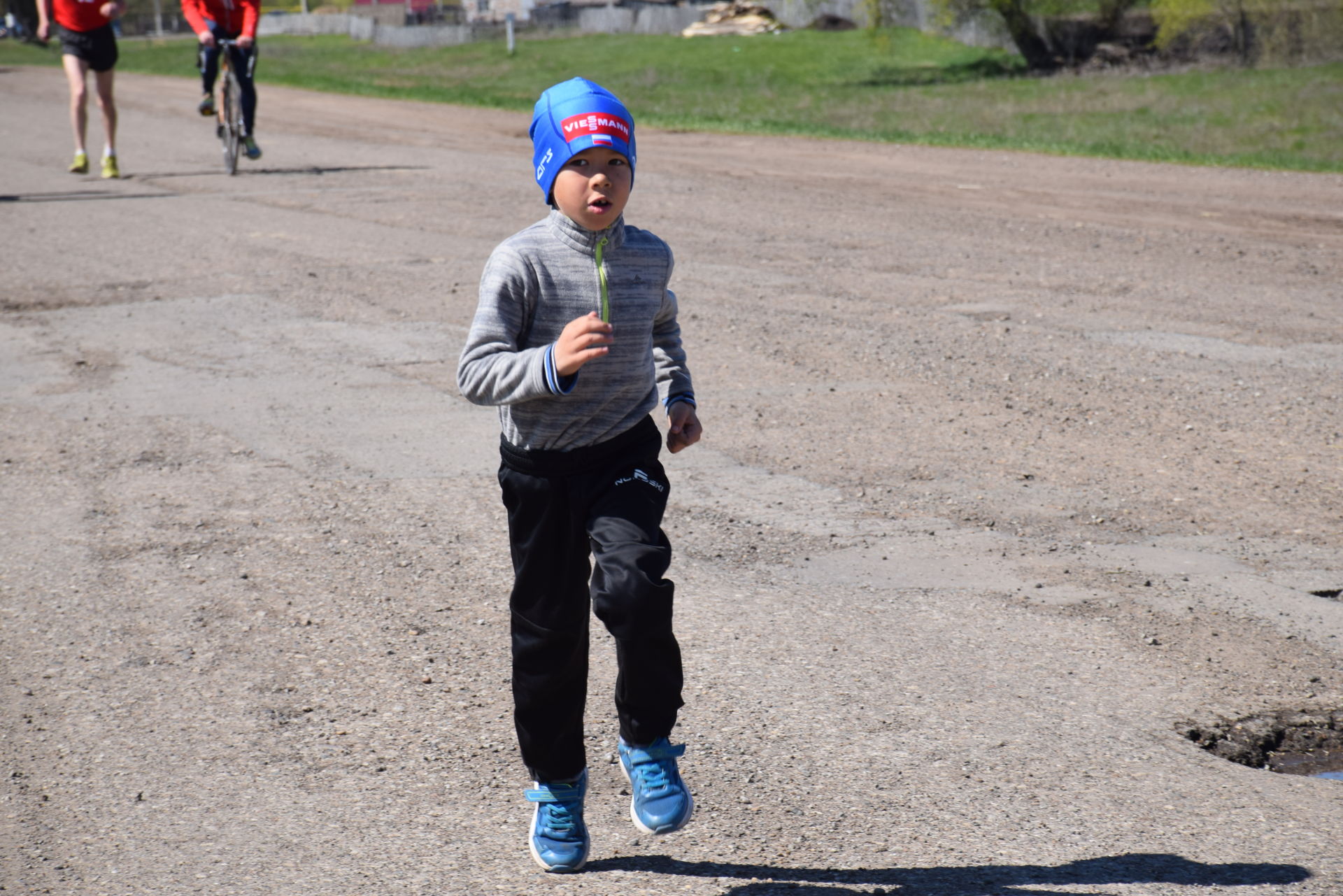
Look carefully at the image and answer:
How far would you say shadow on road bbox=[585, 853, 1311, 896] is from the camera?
3041 mm

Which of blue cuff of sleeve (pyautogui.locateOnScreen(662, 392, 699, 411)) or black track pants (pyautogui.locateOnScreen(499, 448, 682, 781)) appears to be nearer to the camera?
black track pants (pyautogui.locateOnScreen(499, 448, 682, 781))

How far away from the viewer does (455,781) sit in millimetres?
3533

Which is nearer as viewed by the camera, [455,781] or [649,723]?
[649,723]

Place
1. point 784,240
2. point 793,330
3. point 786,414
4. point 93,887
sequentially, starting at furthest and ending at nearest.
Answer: point 784,240, point 793,330, point 786,414, point 93,887

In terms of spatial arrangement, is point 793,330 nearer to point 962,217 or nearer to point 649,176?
point 962,217

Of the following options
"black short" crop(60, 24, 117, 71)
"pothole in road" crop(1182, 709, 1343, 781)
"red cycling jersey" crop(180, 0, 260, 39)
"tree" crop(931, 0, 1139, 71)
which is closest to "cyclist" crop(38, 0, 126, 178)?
"black short" crop(60, 24, 117, 71)

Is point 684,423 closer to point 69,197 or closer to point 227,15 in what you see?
point 69,197

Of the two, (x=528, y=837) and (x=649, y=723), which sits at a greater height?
(x=649, y=723)

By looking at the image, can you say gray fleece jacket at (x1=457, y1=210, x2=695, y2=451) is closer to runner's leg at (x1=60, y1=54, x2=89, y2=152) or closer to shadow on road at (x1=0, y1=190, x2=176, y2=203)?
shadow on road at (x1=0, y1=190, x2=176, y2=203)

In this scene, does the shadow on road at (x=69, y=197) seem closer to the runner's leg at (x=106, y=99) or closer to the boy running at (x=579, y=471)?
the runner's leg at (x=106, y=99)

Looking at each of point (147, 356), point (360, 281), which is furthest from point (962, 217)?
point (147, 356)

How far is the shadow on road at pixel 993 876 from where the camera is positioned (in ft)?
9.98

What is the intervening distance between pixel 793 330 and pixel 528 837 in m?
5.60

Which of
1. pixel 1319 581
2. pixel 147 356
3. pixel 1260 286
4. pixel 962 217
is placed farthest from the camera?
pixel 962 217
